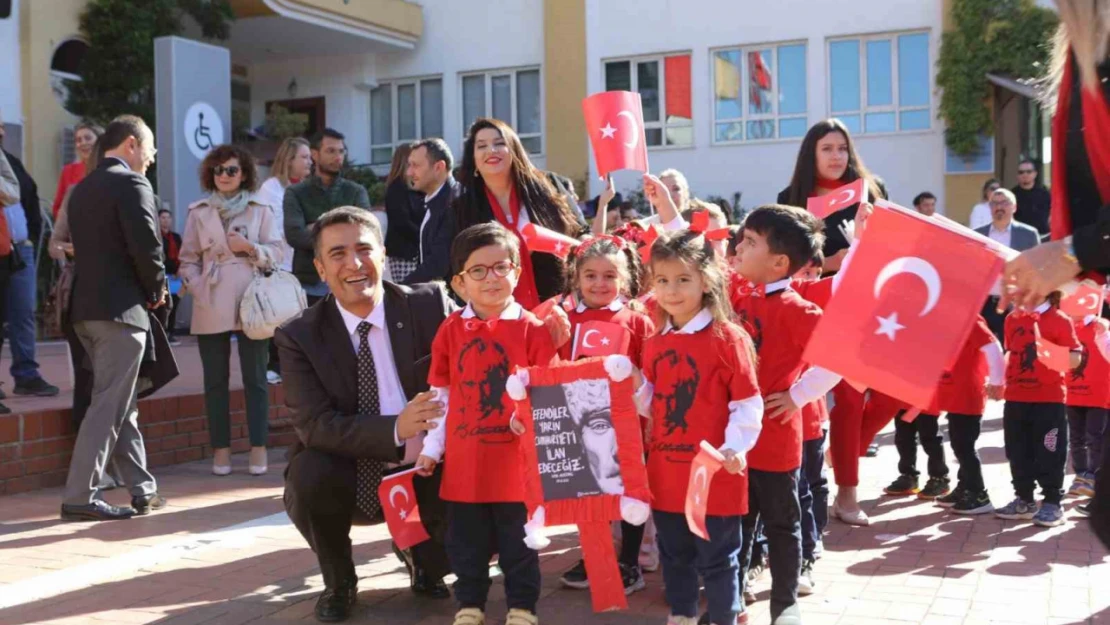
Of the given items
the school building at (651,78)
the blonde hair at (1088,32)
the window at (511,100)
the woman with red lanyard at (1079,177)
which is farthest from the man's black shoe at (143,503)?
the window at (511,100)

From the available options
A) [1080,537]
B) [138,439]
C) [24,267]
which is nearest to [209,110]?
[24,267]

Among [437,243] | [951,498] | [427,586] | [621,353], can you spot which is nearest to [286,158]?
[437,243]

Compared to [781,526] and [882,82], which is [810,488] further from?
[882,82]

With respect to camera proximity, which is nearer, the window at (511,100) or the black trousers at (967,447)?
the black trousers at (967,447)

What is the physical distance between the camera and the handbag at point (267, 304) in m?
7.34

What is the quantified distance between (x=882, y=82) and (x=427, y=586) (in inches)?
732

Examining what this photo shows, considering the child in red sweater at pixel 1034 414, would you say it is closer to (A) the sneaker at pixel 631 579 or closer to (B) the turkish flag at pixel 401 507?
(A) the sneaker at pixel 631 579

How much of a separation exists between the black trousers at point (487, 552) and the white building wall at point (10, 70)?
15160 millimetres

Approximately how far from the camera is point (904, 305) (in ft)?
10.1

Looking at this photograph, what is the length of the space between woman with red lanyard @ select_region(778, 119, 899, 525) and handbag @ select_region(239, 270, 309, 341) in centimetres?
321

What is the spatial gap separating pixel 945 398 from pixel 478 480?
11.0ft

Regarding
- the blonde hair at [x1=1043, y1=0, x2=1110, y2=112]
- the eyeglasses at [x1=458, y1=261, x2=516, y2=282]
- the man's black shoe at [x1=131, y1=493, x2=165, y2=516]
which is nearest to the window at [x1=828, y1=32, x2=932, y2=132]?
the man's black shoe at [x1=131, y1=493, x2=165, y2=516]

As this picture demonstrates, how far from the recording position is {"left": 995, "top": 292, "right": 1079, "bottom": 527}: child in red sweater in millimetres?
6199

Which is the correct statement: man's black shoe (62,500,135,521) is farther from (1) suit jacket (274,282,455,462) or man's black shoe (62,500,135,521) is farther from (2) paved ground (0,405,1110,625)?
(1) suit jacket (274,282,455,462)
